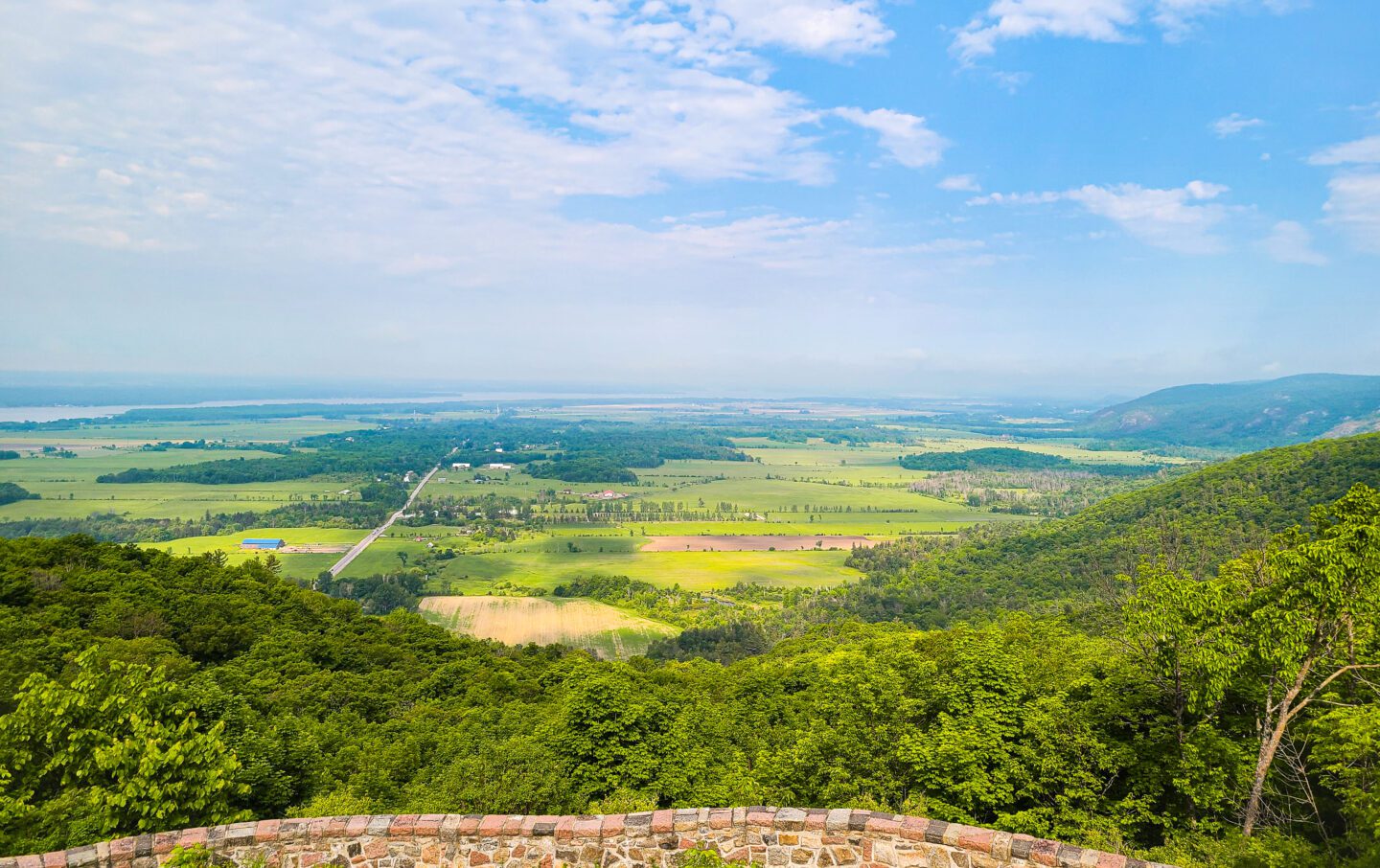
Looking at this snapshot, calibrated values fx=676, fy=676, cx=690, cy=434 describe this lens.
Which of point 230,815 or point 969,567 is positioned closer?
point 230,815

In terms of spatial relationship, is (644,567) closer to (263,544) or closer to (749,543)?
(749,543)

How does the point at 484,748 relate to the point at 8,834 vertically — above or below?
below

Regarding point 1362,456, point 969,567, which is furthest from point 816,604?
point 1362,456

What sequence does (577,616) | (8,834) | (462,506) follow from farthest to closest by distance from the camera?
(462,506)
(577,616)
(8,834)

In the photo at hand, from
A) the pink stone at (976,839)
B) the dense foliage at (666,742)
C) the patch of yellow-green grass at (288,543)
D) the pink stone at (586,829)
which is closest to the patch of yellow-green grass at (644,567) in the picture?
the patch of yellow-green grass at (288,543)

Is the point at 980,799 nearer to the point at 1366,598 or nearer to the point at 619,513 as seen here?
the point at 1366,598

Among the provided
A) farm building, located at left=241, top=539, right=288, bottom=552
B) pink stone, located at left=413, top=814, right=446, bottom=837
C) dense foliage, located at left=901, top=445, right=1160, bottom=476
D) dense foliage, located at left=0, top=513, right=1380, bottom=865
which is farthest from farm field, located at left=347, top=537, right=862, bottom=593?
dense foliage, located at left=901, top=445, right=1160, bottom=476

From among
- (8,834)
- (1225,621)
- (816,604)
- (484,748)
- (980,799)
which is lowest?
(816,604)
